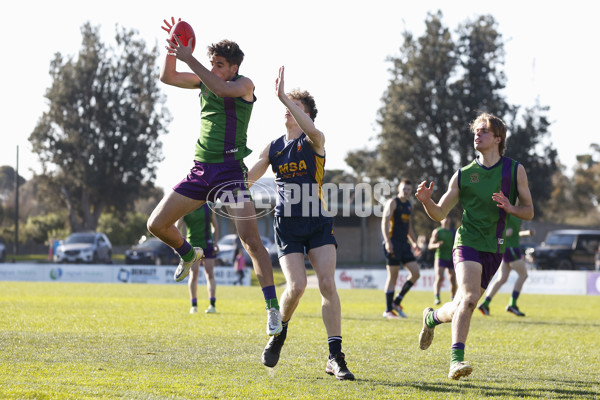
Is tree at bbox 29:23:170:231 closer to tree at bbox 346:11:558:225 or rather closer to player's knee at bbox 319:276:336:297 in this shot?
tree at bbox 346:11:558:225

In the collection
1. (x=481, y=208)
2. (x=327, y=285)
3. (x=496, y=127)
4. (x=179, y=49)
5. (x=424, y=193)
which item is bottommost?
(x=327, y=285)

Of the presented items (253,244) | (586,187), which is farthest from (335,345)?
(586,187)

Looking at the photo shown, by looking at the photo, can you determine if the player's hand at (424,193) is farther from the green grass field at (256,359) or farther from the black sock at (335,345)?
the green grass field at (256,359)

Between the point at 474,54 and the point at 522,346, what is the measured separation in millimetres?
47764

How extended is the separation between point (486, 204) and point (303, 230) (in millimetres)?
1603

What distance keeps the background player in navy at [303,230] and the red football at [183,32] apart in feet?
3.24

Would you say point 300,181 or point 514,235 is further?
point 514,235

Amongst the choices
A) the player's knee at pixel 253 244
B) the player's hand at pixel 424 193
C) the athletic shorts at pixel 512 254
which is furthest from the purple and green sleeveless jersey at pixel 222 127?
the athletic shorts at pixel 512 254

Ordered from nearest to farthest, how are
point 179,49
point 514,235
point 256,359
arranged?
point 179,49 → point 256,359 → point 514,235

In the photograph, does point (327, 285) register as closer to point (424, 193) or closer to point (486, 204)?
point (424, 193)

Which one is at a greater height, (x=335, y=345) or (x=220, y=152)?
(x=220, y=152)

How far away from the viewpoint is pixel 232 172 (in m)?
6.39

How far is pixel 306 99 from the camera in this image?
22.2 ft

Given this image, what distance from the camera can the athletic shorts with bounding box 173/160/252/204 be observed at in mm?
6391
